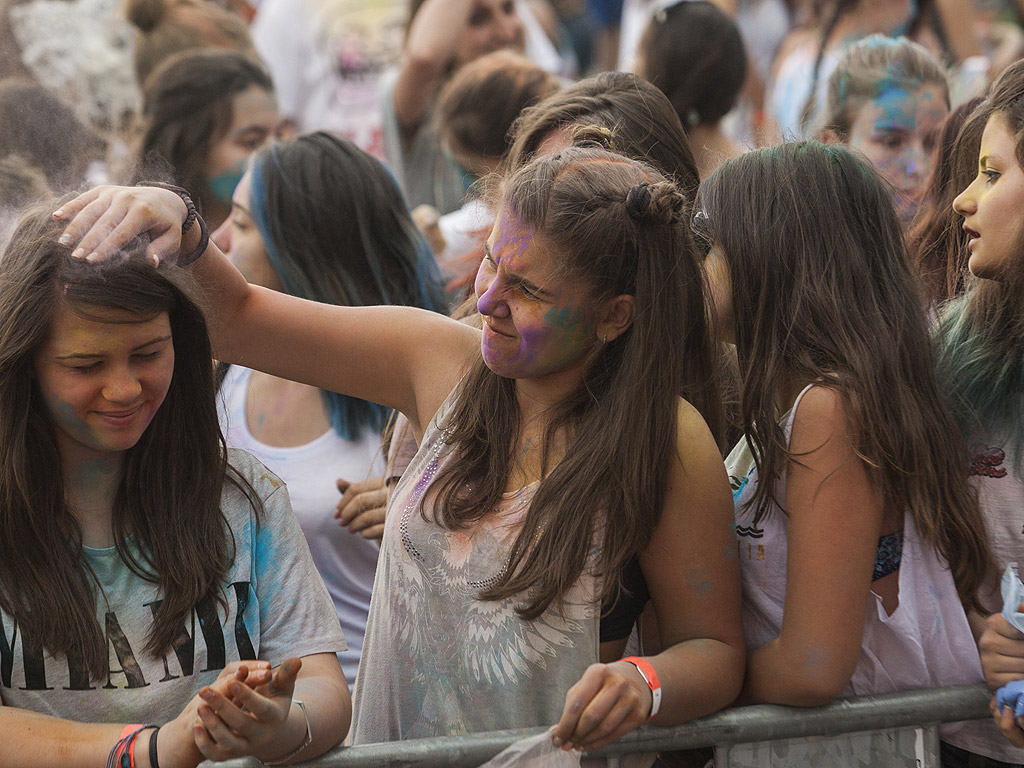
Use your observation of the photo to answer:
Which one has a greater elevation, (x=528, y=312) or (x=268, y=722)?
(x=528, y=312)

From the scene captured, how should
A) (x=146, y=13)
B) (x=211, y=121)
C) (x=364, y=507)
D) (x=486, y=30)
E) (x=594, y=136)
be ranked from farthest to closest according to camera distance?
(x=486, y=30), (x=146, y=13), (x=211, y=121), (x=364, y=507), (x=594, y=136)

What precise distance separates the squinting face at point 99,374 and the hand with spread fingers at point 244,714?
479 mm

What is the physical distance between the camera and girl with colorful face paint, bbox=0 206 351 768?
1695mm

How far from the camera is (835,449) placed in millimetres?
1799

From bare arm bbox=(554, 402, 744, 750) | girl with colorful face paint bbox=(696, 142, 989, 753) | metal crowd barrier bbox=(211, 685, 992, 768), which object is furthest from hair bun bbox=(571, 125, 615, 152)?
metal crowd barrier bbox=(211, 685, 992, 768)

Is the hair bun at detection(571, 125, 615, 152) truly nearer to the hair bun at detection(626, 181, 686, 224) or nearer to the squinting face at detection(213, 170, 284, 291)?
the hair bun at detection(626, 181, 686, 224)

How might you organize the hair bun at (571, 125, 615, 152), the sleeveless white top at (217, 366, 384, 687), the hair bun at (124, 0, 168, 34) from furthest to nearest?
the hair bun at (124, 0, 168, 34), the sleeveless white top at (217, 366, 384, 687), the hair bun at (571, 125, 615, 152)

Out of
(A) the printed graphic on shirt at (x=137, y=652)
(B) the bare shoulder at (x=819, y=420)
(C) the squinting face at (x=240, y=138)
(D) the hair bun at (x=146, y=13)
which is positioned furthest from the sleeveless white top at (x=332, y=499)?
(D) the hair bun at (x=146, y=13)

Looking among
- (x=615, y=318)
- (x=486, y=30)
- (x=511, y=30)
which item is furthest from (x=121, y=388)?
(x=511, y=30)

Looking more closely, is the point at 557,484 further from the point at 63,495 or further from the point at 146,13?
the point at 146,13

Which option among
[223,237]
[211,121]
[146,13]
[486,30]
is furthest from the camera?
[486,30]

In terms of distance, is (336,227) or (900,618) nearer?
(900,618)

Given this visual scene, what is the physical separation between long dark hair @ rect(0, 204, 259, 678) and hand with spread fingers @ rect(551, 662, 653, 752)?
60cm

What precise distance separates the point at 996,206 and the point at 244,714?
1.48 meters
